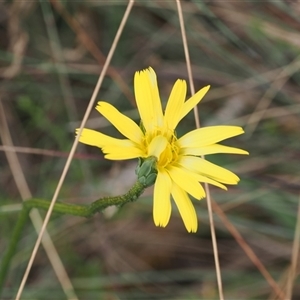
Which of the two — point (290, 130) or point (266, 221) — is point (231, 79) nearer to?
point (290, 130)

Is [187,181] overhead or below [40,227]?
below

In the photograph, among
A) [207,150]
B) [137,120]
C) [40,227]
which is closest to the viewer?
[207,150]

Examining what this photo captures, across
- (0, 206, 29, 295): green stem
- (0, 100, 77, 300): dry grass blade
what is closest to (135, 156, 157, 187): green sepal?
(0, 206, 29, 295): green stem

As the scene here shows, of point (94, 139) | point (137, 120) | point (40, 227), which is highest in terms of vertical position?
point (137, 120)

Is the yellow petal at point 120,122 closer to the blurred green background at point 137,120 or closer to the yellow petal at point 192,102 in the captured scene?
the yellow petal at point 192,102

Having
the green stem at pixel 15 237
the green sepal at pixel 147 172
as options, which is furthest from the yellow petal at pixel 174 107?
the green stem at pixel 15 237

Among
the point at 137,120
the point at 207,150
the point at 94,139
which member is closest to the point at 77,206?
the point at 94,139

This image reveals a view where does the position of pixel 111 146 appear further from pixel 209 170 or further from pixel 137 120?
pixel 137 120

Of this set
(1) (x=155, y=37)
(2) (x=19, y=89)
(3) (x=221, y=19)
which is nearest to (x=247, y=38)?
(3) (x=221, y=19)

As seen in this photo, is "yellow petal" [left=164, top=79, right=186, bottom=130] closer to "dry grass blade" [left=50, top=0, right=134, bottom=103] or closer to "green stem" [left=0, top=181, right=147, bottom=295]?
"green stem" [left=0, top=181, right=147, bottom=295]
